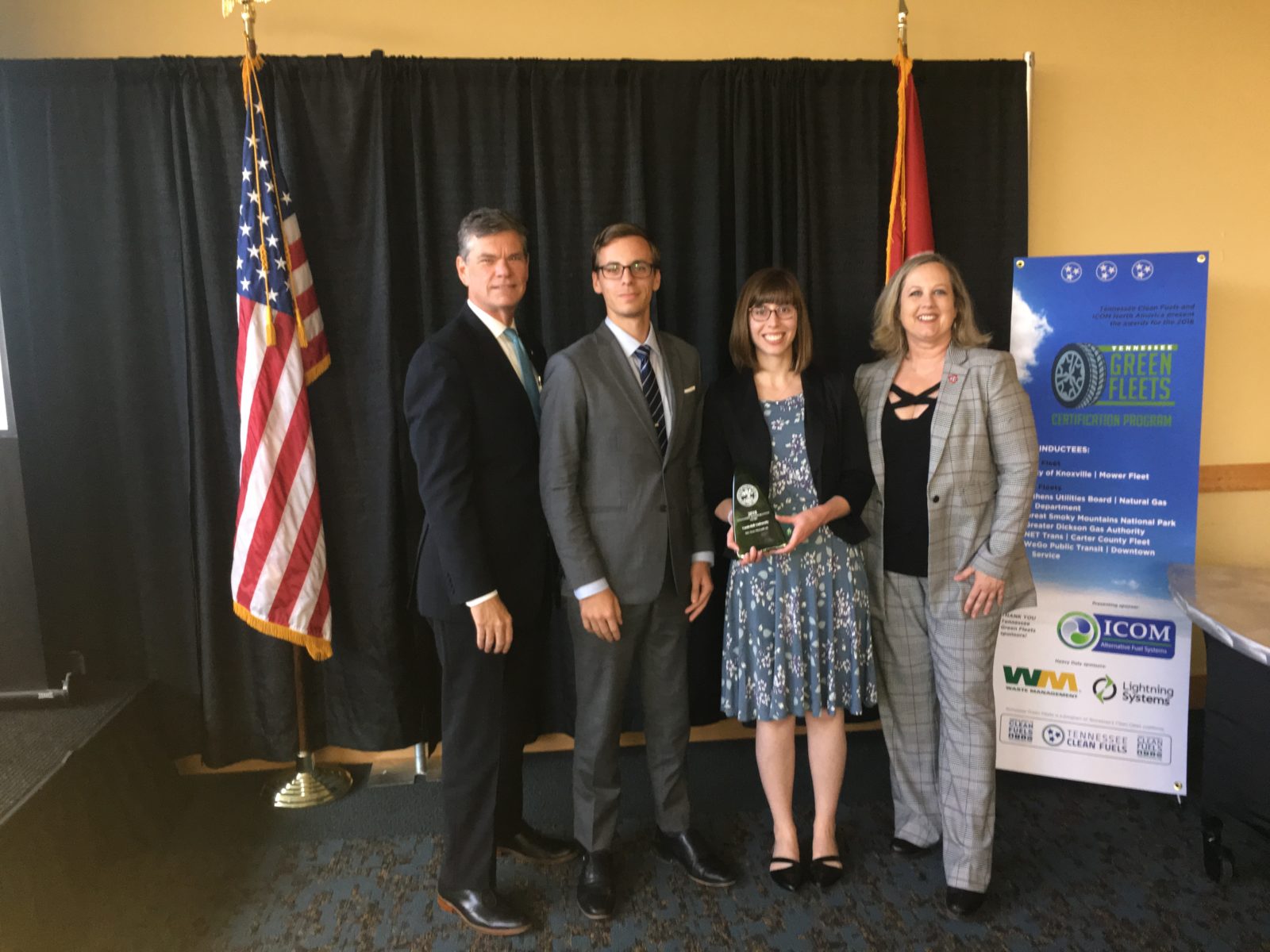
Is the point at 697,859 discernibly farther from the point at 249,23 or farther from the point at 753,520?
the point at 249,23

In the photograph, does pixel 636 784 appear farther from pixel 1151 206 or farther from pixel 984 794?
pixel 1151 206

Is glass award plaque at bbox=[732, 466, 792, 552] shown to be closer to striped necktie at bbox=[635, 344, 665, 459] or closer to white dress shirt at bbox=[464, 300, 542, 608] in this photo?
striped necktie at bbox=[635, 344, 665, 459]

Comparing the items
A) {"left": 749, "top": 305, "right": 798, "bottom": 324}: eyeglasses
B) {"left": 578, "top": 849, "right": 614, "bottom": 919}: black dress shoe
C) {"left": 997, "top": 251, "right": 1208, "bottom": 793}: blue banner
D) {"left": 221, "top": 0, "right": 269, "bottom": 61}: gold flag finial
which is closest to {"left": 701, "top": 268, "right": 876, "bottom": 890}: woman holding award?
{"left": 749, "top": 305, "right": 798, "bottom": 324}: eyeglasses

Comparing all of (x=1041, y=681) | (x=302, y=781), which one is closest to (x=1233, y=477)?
(x=1041, y=681)

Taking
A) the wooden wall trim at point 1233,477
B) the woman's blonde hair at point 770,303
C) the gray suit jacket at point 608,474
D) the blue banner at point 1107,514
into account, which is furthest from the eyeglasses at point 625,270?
the wooden wall trim at point 1233,477

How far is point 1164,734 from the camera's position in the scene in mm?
2445

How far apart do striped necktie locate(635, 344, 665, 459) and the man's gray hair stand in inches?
15.7

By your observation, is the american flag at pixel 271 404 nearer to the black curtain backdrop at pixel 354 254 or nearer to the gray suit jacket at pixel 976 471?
the black curtain backdrop at pixel 354 254

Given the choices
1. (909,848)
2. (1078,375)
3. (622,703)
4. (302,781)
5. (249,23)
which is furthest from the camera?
(302,781)

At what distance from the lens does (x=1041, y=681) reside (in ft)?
8.37

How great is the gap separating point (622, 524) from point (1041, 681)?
1.59 m

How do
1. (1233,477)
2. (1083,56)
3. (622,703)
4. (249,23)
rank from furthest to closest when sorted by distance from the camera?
(1233,477) → (1083,56) → (249,23) → (622,703)

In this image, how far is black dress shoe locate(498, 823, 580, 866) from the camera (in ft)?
7.26

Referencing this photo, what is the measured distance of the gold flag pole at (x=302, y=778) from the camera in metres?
2.59
